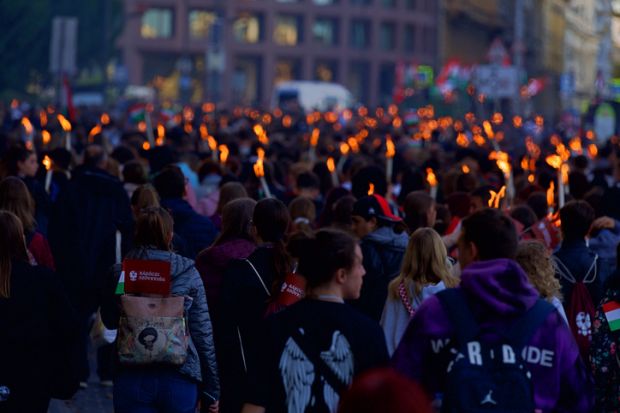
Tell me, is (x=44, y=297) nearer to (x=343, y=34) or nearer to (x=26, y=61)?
(x=26, y=61)

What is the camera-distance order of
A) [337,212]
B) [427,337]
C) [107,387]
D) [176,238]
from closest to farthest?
[427,337]
[176,238]
[337,212]
[107,387]

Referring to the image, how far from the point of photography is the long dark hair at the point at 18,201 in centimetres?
891

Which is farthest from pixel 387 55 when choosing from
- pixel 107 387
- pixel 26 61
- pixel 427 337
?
pixel 427 337

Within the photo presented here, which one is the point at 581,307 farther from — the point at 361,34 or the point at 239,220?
the point at 361,34

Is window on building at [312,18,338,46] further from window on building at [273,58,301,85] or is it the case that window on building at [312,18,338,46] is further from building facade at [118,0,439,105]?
window on building at [273,58,301,85]

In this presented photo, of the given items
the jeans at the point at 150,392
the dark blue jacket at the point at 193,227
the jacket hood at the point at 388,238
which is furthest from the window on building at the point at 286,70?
the jeans at the point at 150,392

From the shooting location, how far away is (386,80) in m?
101

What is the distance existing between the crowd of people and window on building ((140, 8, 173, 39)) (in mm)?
84546

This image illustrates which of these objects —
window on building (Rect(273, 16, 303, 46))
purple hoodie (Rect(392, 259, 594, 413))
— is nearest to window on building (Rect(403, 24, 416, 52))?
window on building (Rect(273, 16, 303, 46))

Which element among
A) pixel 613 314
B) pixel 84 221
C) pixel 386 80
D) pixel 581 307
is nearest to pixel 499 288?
pixel 613 314

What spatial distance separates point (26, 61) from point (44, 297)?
4531 cm

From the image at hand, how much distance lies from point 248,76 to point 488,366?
96.3m

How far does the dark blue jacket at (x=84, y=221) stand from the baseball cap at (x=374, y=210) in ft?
8.25

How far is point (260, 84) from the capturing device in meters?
99.8
